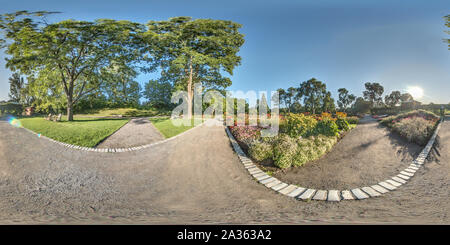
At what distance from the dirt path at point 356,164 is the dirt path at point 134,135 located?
9.46 feet

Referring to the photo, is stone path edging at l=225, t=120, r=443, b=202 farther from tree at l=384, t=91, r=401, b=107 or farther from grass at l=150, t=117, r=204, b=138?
tree at l=384, t=91, r=401, b=107

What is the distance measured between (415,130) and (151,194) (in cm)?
772

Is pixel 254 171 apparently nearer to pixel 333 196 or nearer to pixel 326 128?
pixel 333 196

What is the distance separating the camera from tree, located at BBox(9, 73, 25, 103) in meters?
2.44

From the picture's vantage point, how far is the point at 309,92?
666 centimetres

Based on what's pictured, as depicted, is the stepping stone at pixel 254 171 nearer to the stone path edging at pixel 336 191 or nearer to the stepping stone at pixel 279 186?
the stone path edging at pixel 336 191

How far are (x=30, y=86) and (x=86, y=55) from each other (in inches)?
42.7

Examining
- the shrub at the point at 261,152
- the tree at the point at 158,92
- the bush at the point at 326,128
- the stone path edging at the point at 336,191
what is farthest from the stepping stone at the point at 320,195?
the tree at the point at 158,92

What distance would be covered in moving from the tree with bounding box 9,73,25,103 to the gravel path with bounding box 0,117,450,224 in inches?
19.3

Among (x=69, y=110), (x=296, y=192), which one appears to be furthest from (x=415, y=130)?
(x=69, y=110)

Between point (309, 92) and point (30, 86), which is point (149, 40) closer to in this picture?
point (30, 86)

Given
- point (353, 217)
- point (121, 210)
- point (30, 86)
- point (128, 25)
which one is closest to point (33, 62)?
point (30, 86)

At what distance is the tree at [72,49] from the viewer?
8.23ft

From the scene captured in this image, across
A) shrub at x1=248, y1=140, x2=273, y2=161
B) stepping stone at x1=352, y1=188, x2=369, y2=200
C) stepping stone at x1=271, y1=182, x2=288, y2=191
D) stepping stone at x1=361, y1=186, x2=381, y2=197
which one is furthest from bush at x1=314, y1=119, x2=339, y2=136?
stepping stone at x1=271, y1=182, x2=288, y2=191
